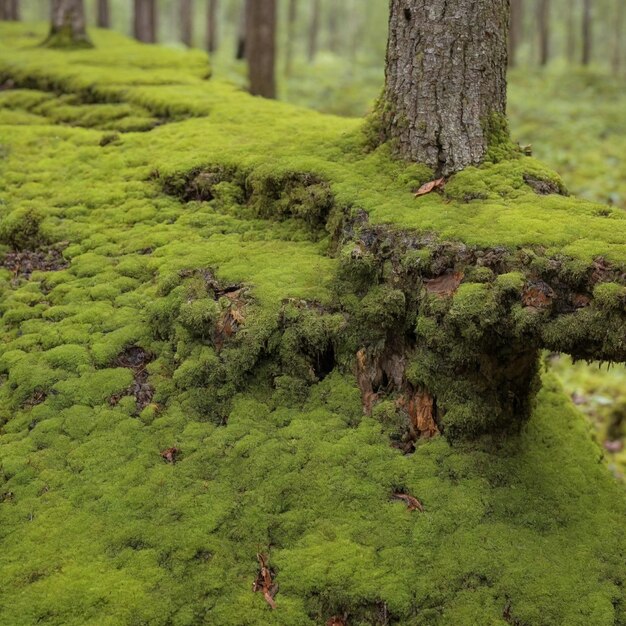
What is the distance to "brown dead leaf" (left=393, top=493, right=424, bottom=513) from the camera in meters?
4.04

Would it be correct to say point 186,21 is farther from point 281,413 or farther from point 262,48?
point 281,413

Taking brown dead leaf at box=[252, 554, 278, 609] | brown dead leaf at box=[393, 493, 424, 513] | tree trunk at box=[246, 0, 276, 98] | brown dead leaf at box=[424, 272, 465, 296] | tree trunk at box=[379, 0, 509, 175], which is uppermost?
tree trunk at box=[246, 0, 276, 98]

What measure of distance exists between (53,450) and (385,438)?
7.45 feet

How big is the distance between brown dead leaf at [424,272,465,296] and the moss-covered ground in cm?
5

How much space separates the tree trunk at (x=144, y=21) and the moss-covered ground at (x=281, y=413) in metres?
15.2

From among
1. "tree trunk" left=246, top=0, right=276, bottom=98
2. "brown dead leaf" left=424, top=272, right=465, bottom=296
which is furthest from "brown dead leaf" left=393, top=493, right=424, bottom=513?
"tree trunk" left=246, top=0, right=276, bottom=98

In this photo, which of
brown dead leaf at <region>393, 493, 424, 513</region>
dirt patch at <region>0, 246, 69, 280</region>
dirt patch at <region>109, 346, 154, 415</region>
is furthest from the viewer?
dirt patch at <region>0, 246, 69, 280</region>

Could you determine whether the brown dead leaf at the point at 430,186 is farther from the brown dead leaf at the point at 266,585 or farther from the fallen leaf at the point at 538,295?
the brown dead leaf at the point at 266,585

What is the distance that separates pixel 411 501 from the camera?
160 inches

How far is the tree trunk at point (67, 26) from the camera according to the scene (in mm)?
12945

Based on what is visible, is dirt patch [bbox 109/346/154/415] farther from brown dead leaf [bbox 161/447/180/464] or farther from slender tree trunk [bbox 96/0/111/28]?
slender tree trunk [bbox 96/0/111/28]

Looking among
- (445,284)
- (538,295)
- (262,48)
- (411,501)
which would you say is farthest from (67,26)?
(411,501)

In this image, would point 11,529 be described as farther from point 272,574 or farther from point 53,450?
point 272,574

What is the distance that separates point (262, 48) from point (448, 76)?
8.46m
